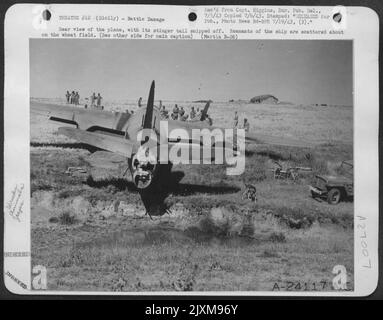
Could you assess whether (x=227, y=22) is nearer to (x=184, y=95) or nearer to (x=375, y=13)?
(x=184, y=95)

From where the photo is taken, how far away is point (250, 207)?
1.79 metres

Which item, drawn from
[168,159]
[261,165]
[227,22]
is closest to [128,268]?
[168,159]

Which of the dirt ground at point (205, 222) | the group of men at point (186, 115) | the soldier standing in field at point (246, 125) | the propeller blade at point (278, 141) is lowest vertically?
the dirt ground at point (205, 222)

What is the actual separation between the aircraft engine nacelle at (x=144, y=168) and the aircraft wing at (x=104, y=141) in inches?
1.6

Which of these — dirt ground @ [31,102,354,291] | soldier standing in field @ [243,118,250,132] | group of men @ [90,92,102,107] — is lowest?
dirt ground @ [31,102,354,291]

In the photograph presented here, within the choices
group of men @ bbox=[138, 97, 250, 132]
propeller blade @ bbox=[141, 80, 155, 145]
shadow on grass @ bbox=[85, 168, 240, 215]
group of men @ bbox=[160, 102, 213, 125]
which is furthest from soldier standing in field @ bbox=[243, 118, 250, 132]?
propeller blade @ bbox=[141, 80, 155, 145]

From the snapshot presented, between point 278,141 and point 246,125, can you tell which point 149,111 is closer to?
point 246,125

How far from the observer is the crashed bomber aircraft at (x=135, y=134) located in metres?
1.80

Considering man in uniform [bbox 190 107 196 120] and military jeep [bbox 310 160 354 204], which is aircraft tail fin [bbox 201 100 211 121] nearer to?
man in uniform [bbox 190 107 196 120]

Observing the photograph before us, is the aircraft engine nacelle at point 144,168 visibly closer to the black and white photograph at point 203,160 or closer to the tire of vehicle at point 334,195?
the black and white photograph at point 203,160

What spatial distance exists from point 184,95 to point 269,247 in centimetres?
67

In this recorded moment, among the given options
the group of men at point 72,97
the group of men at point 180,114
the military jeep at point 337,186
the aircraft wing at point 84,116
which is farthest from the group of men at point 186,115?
the military jeep at point 337,186

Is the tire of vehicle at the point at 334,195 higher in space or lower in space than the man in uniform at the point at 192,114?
lower

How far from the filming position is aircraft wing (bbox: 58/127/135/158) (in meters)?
1.82
